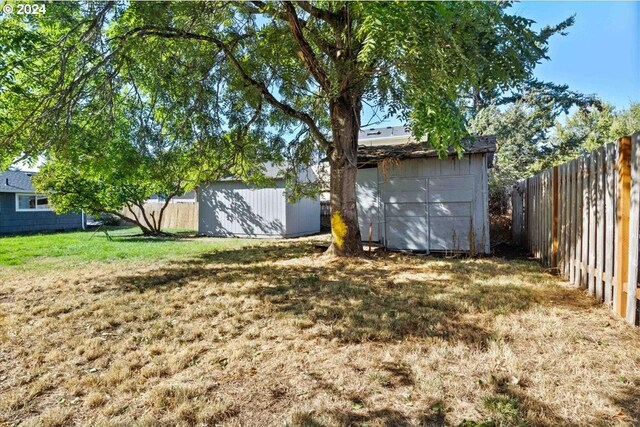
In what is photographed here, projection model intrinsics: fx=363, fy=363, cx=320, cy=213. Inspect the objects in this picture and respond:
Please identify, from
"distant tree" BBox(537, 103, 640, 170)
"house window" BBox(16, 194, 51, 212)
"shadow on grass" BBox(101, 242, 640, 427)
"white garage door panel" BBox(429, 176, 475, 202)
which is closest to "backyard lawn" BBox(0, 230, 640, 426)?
"shadow on grass" BBox(101, 242, 640, 427)

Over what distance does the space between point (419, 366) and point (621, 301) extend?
235 cm

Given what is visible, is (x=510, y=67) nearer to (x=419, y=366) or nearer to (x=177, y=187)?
(x=419, y=366)

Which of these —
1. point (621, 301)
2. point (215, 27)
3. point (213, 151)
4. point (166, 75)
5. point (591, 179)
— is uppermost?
point (215, 27)

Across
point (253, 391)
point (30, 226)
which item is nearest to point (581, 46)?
point (253, 391)

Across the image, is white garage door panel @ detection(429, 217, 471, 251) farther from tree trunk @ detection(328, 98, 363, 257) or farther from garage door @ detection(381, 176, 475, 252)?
tree trunk @ detection(328, 98, 363, 257)

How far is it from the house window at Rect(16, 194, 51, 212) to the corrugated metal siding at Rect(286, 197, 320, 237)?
11.7 m

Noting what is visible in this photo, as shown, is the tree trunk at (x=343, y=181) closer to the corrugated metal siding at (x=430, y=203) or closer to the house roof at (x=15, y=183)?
A: the corrugated metal siding at (x=430, y=203)

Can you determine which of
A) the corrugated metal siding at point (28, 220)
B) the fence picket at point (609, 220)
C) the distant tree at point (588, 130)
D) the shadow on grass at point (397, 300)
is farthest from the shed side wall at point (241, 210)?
the distant tree at point (588, 130)

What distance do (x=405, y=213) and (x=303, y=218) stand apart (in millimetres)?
6798

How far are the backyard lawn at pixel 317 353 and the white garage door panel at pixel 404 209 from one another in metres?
3.22

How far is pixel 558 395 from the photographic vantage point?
7.47 ft

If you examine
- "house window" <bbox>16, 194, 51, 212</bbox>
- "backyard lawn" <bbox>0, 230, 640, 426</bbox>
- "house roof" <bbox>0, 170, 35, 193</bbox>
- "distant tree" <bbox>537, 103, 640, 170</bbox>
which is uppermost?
"distant tree" <bbox>537, 103, 640, 170</bbox>

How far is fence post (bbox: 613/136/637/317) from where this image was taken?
3.48 m

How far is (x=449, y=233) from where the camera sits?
8.59 metres
